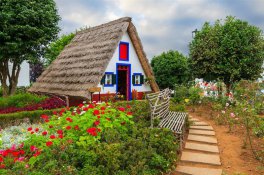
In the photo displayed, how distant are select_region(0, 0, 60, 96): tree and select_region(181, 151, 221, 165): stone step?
12628mm

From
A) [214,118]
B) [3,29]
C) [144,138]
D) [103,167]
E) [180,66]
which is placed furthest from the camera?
[180,66]

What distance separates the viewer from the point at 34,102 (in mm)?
13359

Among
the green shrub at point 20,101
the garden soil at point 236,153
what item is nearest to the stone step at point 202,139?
the garden soil at point 236,153

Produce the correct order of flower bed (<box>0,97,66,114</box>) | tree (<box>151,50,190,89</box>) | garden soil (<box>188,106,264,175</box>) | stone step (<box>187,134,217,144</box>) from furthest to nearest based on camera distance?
tree (<box>151,50,190,89</box>), flower bed (<box>0,97,66,114</box>), stone step (<box>187,134,217,144</box>), garden soil (<box>188,106,264,175</box>)

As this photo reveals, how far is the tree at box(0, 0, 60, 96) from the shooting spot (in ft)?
50.9

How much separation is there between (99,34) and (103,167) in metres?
13.8

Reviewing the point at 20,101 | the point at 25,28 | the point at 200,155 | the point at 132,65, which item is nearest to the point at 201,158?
the point at 200,155

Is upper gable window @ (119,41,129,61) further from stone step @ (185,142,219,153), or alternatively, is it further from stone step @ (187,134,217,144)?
stone step @ (185,142,219,153)

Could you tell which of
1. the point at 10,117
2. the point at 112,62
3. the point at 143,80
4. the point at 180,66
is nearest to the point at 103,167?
the point at 10,117

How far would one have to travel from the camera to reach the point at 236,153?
7.42 meters

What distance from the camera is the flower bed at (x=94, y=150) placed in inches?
185

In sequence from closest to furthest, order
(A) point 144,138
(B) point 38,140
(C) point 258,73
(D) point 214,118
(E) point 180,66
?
(B) point 38,140
(A) point 144,138
(D) point 214,118
(C) point 258,73
(E) point 180,66

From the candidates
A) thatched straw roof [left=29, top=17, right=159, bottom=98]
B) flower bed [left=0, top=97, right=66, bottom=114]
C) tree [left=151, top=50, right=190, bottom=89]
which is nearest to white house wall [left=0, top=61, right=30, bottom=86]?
thatched straw roof [left=29, top=17, right=159, bottom=98]

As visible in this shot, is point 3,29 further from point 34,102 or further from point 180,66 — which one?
point 180,66
